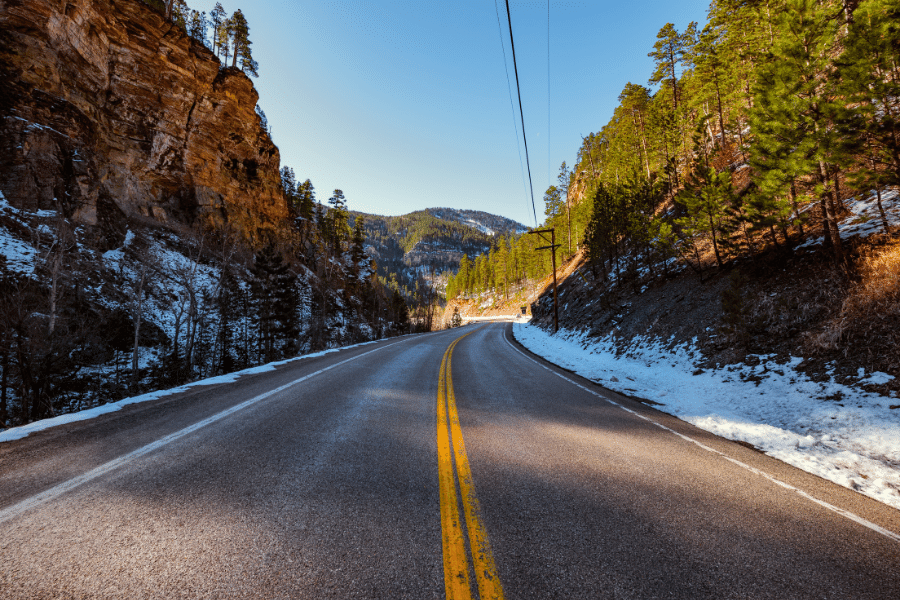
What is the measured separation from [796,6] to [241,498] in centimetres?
1454

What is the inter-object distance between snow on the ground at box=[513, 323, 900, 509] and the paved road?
0.52 metres

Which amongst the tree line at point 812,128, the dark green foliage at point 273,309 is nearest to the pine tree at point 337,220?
the dark green foliage at point 273,309


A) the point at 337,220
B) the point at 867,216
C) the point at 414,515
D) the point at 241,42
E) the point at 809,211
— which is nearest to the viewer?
the point at 414,515

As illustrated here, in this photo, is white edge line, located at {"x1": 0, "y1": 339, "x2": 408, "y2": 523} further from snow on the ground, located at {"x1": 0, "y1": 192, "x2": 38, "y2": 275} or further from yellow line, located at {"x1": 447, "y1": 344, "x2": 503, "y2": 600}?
snow on the ground, located at {"x1": 0, "y1": 192, "x2": 38, "y2": 275}

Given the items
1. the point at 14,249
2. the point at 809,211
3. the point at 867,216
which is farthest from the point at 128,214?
the point at 867,216

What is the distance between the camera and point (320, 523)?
258cm

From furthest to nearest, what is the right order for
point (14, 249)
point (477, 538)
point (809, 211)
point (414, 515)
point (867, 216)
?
point (14, 249) < point (809, 211) < point (867, 216) < point (414, 515) < point (477, 538)

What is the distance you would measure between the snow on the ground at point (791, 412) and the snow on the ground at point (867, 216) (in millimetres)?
4645

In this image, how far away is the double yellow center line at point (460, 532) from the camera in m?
2.02

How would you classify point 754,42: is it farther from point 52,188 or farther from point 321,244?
point 321,244

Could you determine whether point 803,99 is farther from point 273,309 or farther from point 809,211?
point 273,309

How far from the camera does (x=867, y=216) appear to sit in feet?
28.4

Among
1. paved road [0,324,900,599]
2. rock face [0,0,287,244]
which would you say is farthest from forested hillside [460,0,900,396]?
rock face [0,0,287,244]

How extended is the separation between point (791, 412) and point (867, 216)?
7243mm
